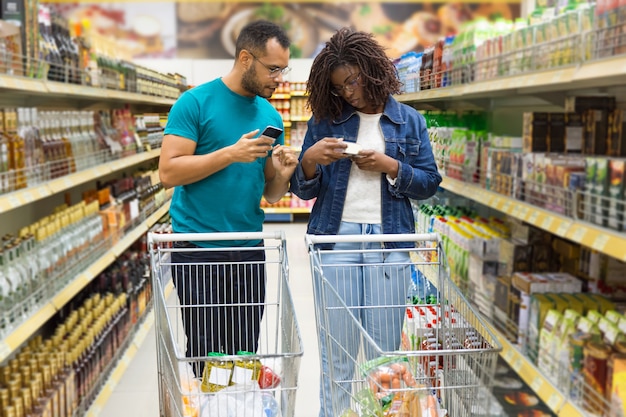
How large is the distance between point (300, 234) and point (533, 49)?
6644 millimetres

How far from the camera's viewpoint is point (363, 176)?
2266 millimetres

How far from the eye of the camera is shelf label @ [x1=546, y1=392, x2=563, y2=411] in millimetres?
1939

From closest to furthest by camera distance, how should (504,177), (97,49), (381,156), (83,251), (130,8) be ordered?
(381,156), (504,177), (83,251), (97,49), (130,8)

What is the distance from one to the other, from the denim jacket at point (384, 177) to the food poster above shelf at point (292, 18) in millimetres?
9673

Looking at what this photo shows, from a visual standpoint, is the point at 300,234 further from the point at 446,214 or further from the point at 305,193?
the point at 305,193

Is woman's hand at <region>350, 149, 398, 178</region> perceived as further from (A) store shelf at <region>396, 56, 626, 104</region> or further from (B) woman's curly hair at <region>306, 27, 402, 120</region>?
(A) store shelf at <region>396, 56, 626, 104</region>

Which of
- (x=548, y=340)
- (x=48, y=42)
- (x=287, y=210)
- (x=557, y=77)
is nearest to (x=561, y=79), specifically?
(x=557, y=77)

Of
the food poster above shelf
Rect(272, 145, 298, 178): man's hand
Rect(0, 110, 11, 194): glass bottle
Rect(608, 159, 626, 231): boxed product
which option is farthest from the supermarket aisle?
the food poster above shelf

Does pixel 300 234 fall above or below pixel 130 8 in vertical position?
below

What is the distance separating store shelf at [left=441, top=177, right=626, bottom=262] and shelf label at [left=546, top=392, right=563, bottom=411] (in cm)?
45

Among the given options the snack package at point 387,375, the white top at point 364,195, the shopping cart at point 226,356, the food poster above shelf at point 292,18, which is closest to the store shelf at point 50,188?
the shopping cart at point 226,356

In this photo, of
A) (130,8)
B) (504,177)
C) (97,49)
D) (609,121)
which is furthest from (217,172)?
(130,8)

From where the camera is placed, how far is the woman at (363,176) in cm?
221

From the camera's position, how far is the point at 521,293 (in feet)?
7.91
